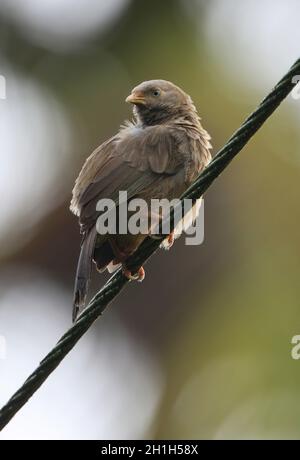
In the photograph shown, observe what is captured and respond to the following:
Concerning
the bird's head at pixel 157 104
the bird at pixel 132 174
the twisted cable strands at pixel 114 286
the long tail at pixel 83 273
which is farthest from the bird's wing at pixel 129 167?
the twisted cable strands at pixel 114 286

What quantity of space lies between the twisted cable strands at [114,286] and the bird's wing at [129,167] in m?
1.17

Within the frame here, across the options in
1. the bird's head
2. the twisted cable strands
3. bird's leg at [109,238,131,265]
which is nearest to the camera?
the twisted cable strands

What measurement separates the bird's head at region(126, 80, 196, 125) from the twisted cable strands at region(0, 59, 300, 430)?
2274 mm

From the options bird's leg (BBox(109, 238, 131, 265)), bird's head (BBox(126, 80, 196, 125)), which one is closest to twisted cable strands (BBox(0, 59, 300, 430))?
bird's leg (BBox(109, 238, 131, 265))

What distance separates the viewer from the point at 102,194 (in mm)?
6484

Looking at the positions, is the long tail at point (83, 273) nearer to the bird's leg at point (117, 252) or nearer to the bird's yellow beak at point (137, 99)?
the bird's leg at point (117, 252)

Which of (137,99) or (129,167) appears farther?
(137,99)

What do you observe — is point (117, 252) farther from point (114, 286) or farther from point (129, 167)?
point (114, 286)

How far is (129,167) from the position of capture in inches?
263

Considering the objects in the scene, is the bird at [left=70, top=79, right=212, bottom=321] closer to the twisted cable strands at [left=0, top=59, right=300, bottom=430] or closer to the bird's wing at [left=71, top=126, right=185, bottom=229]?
the bird's wing at [left=71, top=126, right=185, bottom=229]

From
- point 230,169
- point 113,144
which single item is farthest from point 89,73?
point 113,144

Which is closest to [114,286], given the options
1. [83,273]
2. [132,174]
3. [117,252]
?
[83,273]

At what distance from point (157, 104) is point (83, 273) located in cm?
192

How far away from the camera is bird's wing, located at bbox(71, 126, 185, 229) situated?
649 cm
